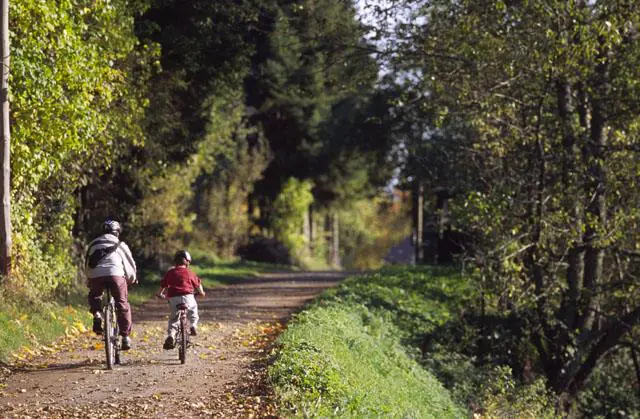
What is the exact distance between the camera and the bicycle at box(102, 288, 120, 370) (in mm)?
11062

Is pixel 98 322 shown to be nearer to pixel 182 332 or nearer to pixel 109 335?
pixel 109 335

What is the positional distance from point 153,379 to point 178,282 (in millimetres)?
1672

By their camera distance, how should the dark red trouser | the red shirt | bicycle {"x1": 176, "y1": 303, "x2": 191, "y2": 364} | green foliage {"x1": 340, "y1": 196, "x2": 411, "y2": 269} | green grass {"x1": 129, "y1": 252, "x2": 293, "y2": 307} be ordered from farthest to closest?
green foliage {"x1": 340, "y1": 196, "x2": 411, "y2": 269} → green grass {"x1": 129, "y1": 252, "x2": 293, "y2": 307} → the red shirt → bicycle {"x1": 176, "y1": 303, "x2": 191, "y2": 364} → the dark red trouser

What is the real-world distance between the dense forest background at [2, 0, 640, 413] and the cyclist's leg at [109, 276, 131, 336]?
12.4ft

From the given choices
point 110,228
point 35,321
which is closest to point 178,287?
point 110,228

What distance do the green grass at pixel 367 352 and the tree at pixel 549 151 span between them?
9.04 ft

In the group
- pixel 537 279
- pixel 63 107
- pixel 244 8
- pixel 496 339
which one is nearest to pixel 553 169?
pixel 537 279

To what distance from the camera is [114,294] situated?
1123 cm

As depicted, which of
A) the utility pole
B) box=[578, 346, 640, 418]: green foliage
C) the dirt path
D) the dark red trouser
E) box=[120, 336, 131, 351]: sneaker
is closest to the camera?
the dirt path

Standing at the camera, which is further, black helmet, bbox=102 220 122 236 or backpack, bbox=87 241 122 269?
black helmet, bbox=102 220 122 236

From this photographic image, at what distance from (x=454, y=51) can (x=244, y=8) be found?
20.0ft

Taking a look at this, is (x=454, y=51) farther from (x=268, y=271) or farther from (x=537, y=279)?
(x=268, y=271)

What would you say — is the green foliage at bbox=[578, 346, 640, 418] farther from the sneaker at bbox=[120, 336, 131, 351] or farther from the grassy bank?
the sneaker at bbox=[120, 336, 131, 351]

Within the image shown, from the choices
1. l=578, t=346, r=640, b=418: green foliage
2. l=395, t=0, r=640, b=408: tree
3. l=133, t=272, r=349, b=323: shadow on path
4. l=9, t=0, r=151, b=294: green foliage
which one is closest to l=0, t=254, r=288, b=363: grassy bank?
l=9, t=0, r=151, b=294: green foliage
